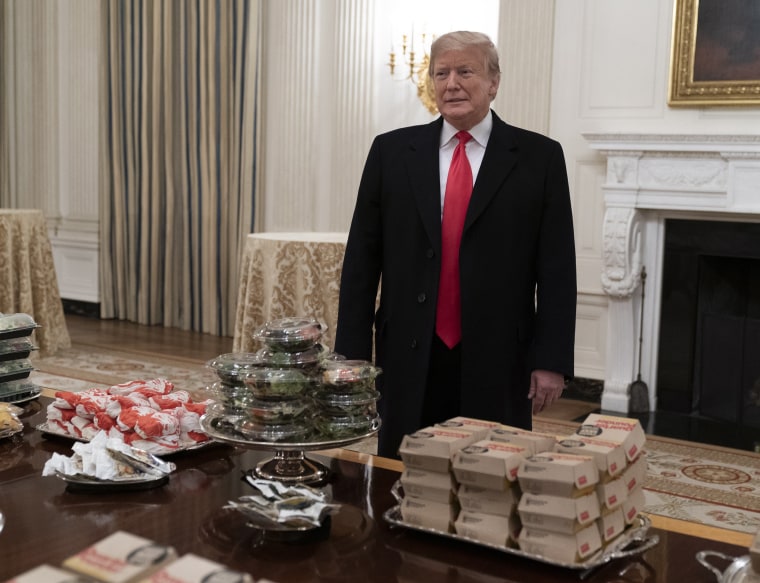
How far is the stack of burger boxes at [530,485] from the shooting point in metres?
1.40

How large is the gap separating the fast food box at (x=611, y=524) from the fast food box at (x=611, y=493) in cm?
2

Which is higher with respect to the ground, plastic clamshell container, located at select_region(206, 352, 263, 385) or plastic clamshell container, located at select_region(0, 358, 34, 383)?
plastic clamshell container, located at select_region(206, 352, 263, 385)

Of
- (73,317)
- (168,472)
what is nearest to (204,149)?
(73,317)

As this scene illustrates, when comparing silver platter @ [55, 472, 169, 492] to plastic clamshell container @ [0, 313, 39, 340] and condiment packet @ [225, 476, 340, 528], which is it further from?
plastic clamshell container @ [0, 313, 39, 340]

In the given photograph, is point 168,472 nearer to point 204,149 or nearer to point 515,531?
point 515,531

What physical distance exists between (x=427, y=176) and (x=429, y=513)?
106cm

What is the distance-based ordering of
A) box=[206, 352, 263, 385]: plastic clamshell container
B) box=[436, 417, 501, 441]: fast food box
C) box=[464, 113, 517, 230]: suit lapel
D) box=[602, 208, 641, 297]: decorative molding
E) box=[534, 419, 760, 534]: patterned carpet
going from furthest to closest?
box=[602, 208, 641, 297]: decorative molding < box=[534, 419, 760, 534]: patterned carpet < box=[464, 113, 517, 230]: suit lapel < box=[206, 352, 263, 385]: plastic clamshell container < box=[436, 417, 501, 441]: fast food box

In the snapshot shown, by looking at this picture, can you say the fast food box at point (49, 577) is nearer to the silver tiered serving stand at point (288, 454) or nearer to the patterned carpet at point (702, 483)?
the silver tiered serving stand at point (288, 454)

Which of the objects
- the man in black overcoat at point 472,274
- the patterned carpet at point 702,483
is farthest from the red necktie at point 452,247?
the patterned carpet at point 702,483

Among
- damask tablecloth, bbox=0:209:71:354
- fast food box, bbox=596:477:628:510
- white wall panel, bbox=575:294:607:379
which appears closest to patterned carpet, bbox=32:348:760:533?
damask tablecloth, bbox=0:209:71:354

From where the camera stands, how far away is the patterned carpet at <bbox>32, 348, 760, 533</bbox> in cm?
370

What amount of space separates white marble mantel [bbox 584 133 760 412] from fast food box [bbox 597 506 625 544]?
400 cm

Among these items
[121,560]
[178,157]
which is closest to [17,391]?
[121,560]

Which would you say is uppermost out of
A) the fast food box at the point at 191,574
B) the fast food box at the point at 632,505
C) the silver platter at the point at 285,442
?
the fast food box at the point at 191,574
